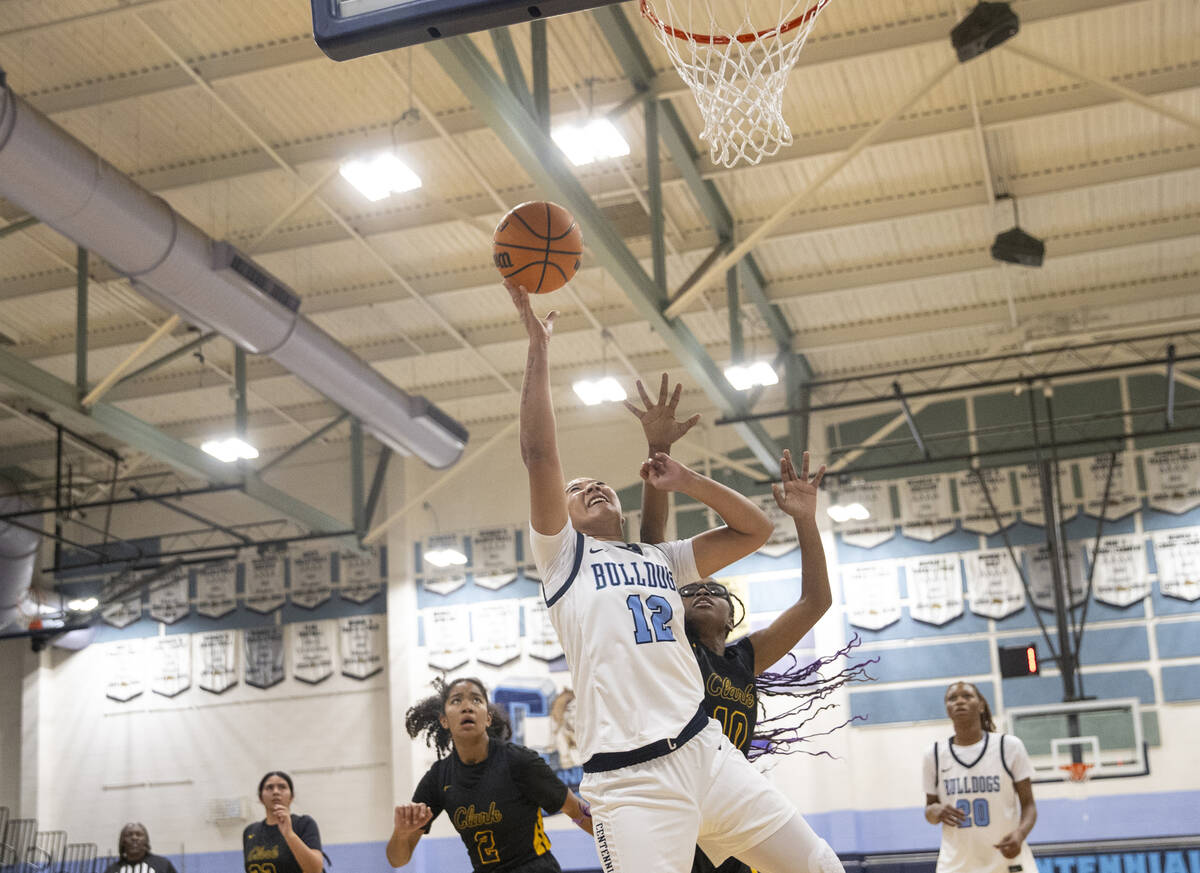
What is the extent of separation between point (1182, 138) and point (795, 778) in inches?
362

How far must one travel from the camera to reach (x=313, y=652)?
19.8 metres

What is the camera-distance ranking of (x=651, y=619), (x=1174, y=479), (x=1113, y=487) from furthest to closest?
(x=1113, y=487)
(x=1174, y=479)
(x=651, y=619)

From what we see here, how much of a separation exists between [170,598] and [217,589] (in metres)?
0.87

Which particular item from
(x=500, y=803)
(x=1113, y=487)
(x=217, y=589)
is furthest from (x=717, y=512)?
(x=217, y=589)

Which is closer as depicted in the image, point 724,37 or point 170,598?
point 724,37

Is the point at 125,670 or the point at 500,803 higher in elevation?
the point at 125,670

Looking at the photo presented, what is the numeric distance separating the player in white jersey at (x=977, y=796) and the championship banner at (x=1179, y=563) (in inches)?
350

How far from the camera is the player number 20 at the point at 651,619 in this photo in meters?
4.18

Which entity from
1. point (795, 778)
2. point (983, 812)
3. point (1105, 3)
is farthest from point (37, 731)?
point (1105, 3)

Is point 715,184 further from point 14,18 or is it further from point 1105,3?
point 14,18

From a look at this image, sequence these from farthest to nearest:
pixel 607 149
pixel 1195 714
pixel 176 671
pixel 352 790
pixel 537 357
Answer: pixel 176 671
pixel 352 790
pixel 1195 714
pixel 607 149
pixel 537 357

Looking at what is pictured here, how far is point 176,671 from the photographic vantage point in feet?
67.1

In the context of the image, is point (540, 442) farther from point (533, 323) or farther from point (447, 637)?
point (447, 637)

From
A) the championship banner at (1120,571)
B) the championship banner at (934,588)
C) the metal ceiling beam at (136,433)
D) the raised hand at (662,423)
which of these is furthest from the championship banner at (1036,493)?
the raised hand at (662,423)
